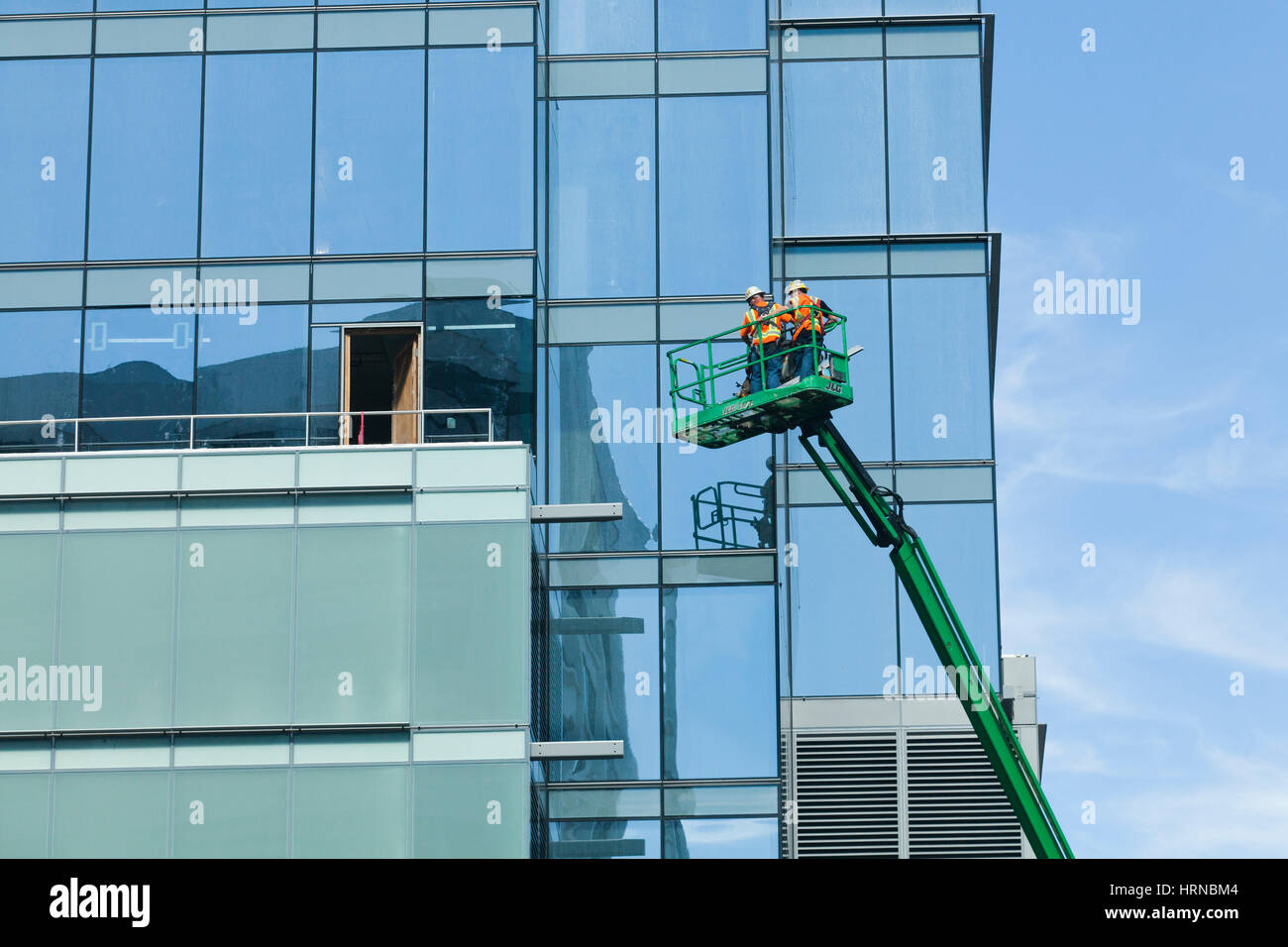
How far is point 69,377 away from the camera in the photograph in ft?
96.2

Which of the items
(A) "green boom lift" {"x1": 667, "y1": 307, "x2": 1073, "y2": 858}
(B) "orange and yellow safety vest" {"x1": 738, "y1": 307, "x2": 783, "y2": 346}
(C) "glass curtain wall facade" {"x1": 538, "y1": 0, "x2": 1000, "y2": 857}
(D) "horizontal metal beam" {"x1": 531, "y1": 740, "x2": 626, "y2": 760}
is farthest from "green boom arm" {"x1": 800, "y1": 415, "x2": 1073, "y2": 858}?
(D) "horizontal metal beam" {"x1": 531, "y1": 740, "x2": 626, "y2": 760}

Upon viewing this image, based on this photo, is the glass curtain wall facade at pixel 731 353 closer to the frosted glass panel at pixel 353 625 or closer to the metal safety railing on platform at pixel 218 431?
the metal safety railing on platform at pixel 218 431

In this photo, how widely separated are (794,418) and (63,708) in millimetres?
11694

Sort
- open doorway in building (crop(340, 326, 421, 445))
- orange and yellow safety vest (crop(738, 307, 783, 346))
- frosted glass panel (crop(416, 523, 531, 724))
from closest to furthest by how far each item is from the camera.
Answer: frosted glass panel (crop(416, 523, 531, 724))
open doorway in building (crop(340, 326, 421, 445))
orange and yellow safety vest (crop(738, 307, 783, 346))

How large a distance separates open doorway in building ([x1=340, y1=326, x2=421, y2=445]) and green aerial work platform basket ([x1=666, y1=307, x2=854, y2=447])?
4.22 meters

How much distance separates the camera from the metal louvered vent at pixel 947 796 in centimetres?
3306

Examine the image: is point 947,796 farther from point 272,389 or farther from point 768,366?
point 272,389

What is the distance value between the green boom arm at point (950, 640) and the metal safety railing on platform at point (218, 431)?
19.2 feet

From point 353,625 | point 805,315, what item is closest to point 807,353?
point 805,315

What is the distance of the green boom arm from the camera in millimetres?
30438

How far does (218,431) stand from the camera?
28625 mm

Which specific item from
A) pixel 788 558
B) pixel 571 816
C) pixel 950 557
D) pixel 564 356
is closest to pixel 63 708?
pixel 571 816

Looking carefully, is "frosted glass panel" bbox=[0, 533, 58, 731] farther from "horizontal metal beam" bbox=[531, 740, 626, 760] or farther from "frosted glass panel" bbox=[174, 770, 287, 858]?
"horizontal metal beam" bbox=[531, 740, 626, 760]
